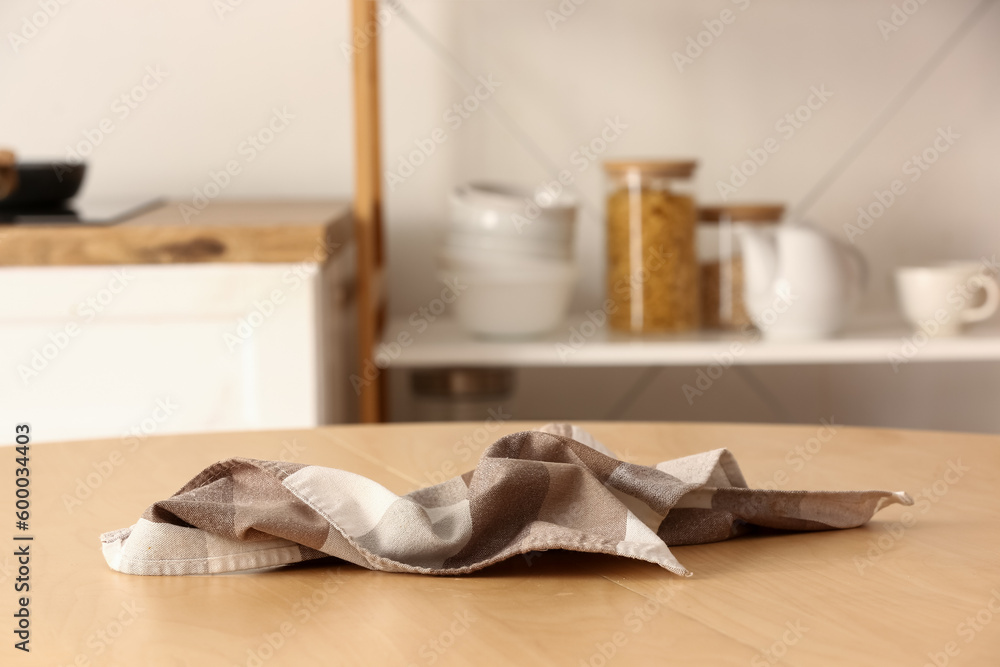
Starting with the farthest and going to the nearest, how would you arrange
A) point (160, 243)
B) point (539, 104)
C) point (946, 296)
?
point (539, 104) < point (946, 296) < point (160, 243)

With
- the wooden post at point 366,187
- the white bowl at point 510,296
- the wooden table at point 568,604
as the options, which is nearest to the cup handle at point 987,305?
the white bowl at point 510,296

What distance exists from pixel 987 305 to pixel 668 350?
0.45m

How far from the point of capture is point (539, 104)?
5.60ft

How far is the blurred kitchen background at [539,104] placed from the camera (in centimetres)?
169

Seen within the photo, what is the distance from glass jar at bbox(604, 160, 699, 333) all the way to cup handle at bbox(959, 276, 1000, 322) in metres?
0.36

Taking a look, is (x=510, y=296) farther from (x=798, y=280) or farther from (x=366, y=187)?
(x=798, y=280)

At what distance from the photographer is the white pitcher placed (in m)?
1.41

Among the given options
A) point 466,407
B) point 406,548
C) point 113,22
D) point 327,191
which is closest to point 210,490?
point 406,548

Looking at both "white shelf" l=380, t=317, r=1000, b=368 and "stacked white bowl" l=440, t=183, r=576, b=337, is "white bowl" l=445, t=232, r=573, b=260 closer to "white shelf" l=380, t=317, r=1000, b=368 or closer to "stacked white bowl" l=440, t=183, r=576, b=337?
"stacked white bowl" l=440, t=183, r=576, b=337

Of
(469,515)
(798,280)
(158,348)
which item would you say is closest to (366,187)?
(158,348)

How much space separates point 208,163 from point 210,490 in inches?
51.3

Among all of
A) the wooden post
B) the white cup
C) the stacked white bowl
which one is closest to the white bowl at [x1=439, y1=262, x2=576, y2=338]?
the stacked white bowl

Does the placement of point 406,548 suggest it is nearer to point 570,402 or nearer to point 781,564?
point 781,564

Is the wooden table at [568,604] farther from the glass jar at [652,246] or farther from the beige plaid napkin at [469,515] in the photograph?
the glass jar at [652,246]
